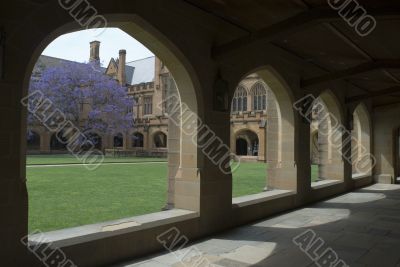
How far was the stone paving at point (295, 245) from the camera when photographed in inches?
158

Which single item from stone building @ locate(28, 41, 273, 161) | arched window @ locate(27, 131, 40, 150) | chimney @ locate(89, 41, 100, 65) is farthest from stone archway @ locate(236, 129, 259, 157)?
chimney @ locate(89, 41, 100, 65)

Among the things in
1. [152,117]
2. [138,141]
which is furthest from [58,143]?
[152,117]

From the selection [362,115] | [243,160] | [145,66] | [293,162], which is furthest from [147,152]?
[293,162]

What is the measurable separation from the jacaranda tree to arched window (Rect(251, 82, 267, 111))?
1104 cm

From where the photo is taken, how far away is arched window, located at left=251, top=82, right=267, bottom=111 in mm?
32031

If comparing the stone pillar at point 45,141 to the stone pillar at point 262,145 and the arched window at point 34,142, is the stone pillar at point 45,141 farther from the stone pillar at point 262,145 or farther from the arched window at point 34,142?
the stone pillar at point 262,145

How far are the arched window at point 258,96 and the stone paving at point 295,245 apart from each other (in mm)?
24986

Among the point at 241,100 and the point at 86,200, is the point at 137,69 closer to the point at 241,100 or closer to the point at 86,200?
the point at 241,100

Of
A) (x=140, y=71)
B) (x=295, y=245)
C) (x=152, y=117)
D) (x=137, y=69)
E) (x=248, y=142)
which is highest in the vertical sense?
(x=137, y=69)

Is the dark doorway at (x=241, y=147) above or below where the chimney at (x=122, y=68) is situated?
below

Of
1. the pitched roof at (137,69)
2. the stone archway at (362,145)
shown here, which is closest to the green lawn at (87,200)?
the stone archway at (362,145)

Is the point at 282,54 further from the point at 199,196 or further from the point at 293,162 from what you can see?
the point at 199,196

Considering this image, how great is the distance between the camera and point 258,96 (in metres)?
32.4

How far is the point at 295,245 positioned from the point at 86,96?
1076 inches
